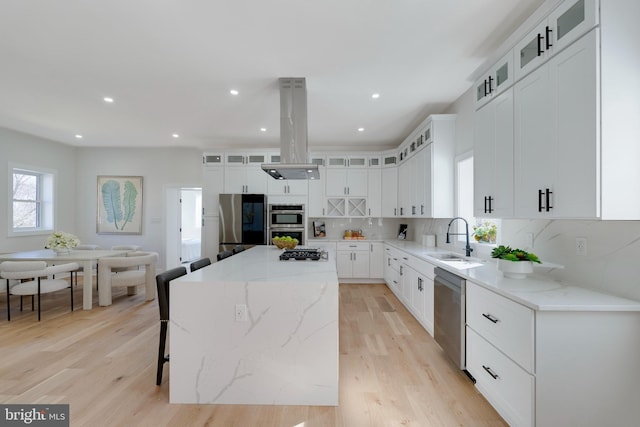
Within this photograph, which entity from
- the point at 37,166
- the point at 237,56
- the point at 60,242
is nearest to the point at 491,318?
the point at 237,56

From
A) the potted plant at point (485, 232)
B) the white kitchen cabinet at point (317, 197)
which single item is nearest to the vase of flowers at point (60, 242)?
the white kitchen cabinet at point (317, 197)

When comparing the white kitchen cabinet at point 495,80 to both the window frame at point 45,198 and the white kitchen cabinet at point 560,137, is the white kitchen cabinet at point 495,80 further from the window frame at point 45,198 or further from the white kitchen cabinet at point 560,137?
the window frame at point 45,198

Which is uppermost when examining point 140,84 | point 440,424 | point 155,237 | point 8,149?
point 140,84

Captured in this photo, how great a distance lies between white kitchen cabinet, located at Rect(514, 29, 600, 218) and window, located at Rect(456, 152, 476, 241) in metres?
1.69

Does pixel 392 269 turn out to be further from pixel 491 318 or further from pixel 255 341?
pixel 255 341

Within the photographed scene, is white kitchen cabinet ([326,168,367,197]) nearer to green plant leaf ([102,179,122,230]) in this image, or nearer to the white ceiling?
the white ceiling

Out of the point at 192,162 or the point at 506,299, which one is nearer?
the point at 506,299

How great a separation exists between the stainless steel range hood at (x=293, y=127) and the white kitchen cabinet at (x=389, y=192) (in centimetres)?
289

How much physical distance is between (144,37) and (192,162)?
167 inches

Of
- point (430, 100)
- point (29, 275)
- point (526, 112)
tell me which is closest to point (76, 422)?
point (29, 275)

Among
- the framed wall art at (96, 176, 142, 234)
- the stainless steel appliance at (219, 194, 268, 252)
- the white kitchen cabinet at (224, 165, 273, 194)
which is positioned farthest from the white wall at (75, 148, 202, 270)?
the stainless steel appliance at (219, 194, 268, 252)

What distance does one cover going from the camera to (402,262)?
14.7 feet

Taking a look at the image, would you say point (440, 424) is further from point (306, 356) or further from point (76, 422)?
point (76, 422)

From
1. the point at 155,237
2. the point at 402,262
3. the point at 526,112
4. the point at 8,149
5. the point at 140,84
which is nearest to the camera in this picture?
the point at 526,112
